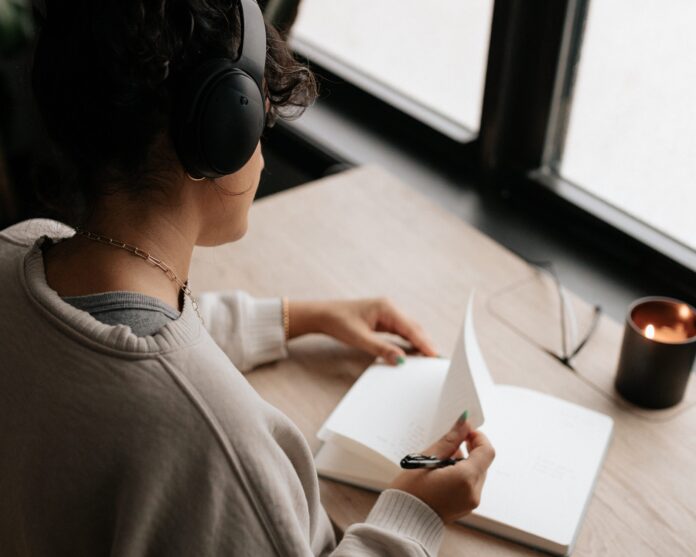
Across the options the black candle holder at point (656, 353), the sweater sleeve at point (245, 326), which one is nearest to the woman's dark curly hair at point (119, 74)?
the sweater sleeve at point (245, 326)

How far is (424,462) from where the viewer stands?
840 millimetres

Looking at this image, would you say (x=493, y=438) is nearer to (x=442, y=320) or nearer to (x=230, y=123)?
(x=442, y=320)

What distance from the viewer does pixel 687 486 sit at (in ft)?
2.93

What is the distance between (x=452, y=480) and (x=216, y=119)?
1.38ft

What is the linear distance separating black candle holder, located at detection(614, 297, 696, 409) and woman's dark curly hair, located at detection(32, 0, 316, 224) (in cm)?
58

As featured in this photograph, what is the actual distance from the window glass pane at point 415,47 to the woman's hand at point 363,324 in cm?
63

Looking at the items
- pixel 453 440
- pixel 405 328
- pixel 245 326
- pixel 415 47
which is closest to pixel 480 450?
pixel 453 440

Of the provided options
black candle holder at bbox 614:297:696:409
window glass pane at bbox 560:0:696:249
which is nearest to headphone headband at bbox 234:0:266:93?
black candle holder at bbox 614:297:696:409

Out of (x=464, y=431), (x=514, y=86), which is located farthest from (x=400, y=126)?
(x=464, y=431)

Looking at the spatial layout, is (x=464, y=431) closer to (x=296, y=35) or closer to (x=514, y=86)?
(x=514, y=86)

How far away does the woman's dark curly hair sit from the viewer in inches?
25.1

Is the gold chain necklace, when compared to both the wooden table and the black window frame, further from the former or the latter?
the black window frame

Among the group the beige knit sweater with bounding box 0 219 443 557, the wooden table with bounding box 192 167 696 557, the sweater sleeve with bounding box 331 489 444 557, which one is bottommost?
the wooden table with bounding box 192 167 696 557

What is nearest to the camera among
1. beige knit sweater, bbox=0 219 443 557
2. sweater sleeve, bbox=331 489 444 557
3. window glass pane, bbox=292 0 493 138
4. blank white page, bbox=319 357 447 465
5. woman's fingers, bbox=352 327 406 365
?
beige knit sweater, bbox=0 219 443 557
